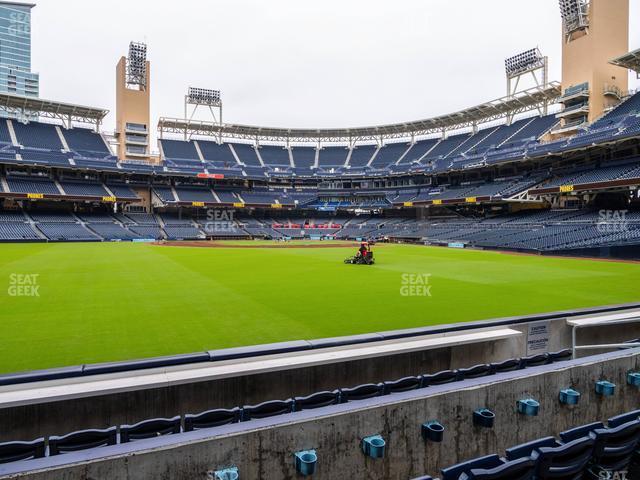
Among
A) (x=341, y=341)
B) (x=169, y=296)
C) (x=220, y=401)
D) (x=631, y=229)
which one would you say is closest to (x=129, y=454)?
(x=220, y=401)

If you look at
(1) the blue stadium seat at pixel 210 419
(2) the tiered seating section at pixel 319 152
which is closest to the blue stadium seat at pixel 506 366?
(1) the blue stadium seat at pixel 210 419

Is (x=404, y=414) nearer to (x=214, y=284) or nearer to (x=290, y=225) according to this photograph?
(x=214, y=284)

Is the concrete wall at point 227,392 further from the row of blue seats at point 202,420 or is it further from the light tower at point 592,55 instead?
the light tower at point 592,55

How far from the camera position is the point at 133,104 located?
241 feet

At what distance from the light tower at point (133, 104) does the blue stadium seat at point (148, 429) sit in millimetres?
78088

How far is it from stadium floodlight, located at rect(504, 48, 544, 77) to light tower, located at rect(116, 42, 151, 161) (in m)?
63.9

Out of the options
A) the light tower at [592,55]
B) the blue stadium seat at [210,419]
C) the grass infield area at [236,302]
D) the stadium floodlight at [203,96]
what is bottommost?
the grass infield area at [236,302]

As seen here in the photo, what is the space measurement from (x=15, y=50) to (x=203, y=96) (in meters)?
156

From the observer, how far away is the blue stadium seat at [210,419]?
16.4 feet

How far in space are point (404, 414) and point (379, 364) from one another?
2.45 m

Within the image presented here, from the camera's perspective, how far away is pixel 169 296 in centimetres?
1520

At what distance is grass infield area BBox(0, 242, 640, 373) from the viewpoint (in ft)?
31.4

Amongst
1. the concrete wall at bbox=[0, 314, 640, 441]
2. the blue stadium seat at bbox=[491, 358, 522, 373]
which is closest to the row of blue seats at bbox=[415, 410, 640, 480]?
the blue stadium seat at bbox=[491, 358, 522, 373]

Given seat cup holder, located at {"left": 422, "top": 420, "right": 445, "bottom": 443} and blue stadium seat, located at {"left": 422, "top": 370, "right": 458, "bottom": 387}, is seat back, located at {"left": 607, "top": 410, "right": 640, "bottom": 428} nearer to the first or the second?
seat cup holder, located at {"left": 422, "top": 420, "right": 445, "bottom": 443}
